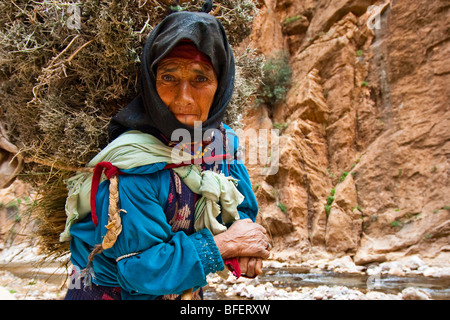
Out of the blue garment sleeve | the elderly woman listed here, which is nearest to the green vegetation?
the elderly woman

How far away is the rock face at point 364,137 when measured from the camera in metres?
8.41

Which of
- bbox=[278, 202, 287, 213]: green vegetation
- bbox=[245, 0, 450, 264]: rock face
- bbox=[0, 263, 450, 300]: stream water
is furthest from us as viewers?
bbox=[278, 202, 287, 213]: green vegetation

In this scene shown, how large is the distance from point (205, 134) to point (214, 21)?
1.50ft

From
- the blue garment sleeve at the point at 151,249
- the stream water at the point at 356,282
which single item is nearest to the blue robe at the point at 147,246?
the blue garment sleeve at the point at 151,249

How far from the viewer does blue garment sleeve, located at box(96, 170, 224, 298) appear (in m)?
1.14

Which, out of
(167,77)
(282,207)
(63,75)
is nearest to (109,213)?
(167,77)

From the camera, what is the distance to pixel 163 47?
1217 mm

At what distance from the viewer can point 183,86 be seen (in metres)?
1.31

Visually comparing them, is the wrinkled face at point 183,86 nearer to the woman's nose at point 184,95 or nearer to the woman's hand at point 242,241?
the woman's nose at point 184,95

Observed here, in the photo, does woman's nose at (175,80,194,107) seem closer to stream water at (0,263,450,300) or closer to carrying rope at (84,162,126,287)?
carrying rope at (84,162,126,287)

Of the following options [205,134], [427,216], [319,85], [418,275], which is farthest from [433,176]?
[205,134]

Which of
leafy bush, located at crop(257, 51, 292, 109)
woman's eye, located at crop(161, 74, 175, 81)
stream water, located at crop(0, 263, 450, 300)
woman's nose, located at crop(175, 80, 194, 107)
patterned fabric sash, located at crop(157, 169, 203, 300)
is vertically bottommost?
stream water, located at crop(0, 263, 450, 300)

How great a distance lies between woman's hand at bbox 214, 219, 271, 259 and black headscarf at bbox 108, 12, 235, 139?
0.44 m
